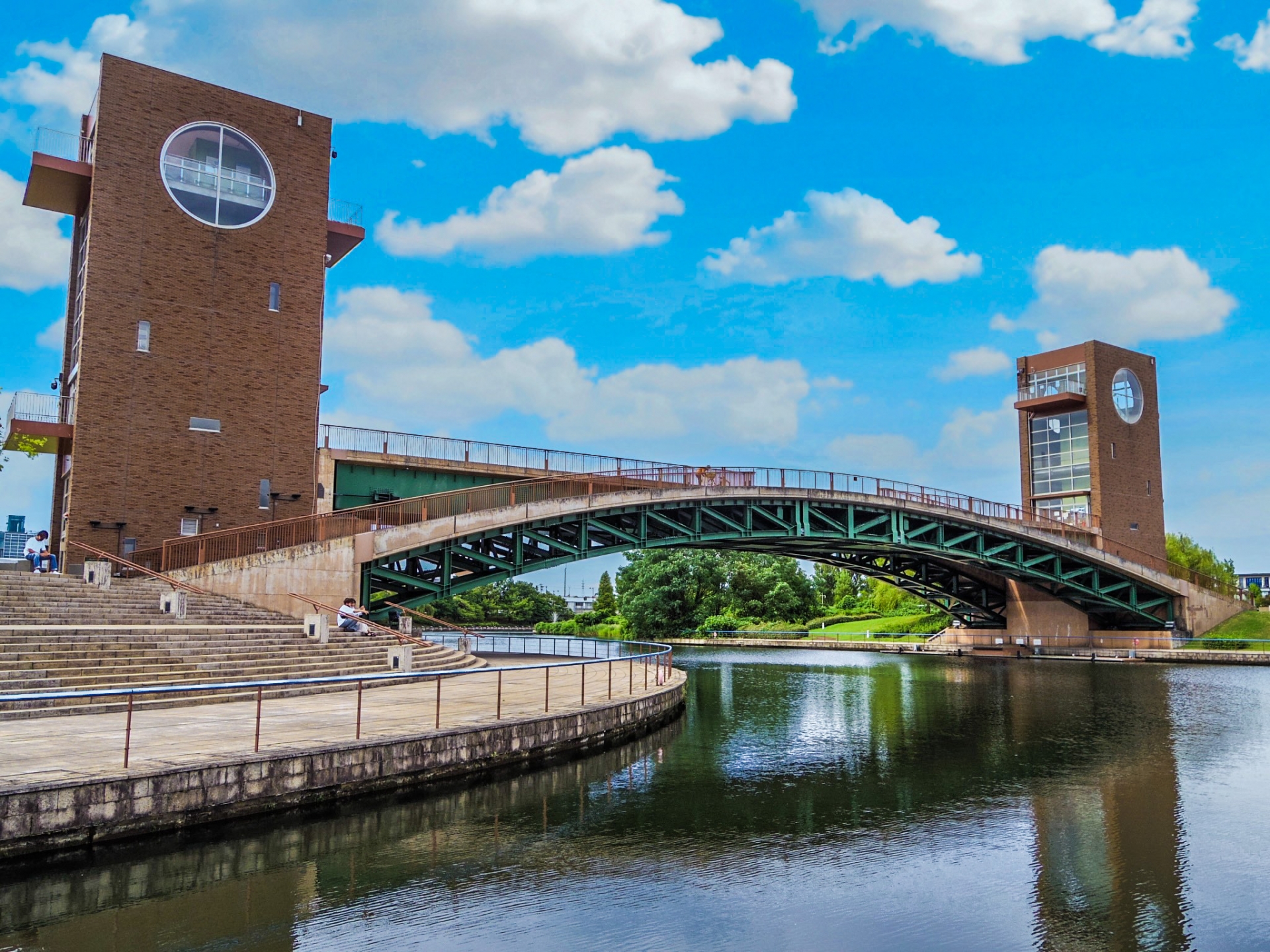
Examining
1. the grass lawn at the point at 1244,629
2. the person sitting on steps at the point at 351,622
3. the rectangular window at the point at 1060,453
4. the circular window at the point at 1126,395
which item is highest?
the circular window at the point at 1126,395

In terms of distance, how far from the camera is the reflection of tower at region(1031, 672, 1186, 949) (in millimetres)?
7852

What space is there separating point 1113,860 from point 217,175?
3251cm

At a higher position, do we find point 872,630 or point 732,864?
point 872,630

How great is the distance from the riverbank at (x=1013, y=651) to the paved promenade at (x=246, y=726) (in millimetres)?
37779

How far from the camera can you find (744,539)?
4128cm

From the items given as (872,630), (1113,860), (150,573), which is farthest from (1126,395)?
(1113,860)

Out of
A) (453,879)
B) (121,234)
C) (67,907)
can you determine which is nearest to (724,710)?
(453,879)

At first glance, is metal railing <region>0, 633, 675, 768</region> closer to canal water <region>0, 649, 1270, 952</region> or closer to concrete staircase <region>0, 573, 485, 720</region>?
concrete staircase <region>0, 573, 485, 720</region>

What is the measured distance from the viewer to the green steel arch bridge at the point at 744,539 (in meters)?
30.8

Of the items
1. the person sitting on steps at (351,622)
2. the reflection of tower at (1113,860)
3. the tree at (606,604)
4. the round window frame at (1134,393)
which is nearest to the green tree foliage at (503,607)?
the tree at (606,604)

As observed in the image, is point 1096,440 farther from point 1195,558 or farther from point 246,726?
point 246,726

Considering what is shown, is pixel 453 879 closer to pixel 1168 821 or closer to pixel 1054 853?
pixel 1054 853

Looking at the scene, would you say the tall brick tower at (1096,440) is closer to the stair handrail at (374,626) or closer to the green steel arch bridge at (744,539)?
the green steel arch bridge at (744,539)

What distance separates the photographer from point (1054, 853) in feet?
33.9
